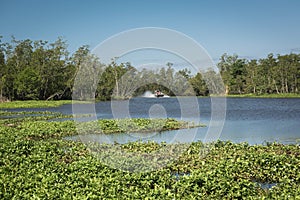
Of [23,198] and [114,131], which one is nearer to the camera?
[23,198]

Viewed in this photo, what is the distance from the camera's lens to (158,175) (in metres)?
9.05

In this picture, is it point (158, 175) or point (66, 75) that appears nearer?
point (158, 175)

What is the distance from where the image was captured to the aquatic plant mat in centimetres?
754

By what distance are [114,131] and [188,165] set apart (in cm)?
1041

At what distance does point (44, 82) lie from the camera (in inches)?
2554

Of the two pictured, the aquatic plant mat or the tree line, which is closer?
the aquatic plant mat

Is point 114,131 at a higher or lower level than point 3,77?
lower

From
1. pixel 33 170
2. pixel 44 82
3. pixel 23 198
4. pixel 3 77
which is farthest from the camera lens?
pixel 44 82

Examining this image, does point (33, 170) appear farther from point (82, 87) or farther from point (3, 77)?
point (3, 77)

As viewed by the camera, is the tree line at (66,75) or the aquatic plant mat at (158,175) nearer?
the aquatic plant mat at (158,175)

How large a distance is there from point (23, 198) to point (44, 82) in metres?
60.0

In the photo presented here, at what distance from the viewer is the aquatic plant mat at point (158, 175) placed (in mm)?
7539

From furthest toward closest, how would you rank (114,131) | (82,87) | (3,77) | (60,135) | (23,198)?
1. (3,77)
2. (82,87)
3. (114,131)
4. (60,135)
5. (23,198)

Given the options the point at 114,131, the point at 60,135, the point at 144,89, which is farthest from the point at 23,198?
the point at 114,131
